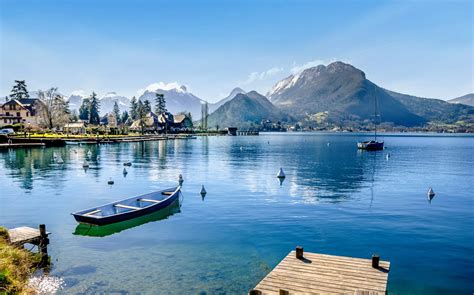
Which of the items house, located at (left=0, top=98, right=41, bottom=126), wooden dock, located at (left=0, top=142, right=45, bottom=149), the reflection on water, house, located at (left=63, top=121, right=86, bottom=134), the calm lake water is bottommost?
the calm lake water

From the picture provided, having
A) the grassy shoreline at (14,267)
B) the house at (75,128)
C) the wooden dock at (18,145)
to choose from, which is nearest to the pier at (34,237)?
the grassy shoreline at (14,267)

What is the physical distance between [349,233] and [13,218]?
1132 inches

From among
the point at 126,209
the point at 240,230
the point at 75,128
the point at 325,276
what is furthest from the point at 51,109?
the point at 325,276

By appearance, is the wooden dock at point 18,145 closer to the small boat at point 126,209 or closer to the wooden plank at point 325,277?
the small boat at point 126,209

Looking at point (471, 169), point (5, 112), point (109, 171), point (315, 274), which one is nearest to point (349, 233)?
point (315, 274)

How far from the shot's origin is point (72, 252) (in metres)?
22.8

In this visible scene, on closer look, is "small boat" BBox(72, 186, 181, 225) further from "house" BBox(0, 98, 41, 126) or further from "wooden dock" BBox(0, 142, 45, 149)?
"house" BBox(0, 98, 41, 126)

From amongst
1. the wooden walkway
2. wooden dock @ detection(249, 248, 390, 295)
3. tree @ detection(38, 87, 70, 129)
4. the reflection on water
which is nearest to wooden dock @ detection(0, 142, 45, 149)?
tree @ detection(38, 87, 70, 129)

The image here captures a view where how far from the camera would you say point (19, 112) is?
167m

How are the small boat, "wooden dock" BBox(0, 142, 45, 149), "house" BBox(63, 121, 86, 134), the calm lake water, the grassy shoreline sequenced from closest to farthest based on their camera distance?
1. the grassy shoreline
2. the calm lake water
3. the small boat
4. "wooden dock" BBox(0, 142, 45, 149)
5. "house" BBox(63, 121, 86, 134)

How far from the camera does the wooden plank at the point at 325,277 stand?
567 inches

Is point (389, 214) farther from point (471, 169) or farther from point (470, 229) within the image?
point (471, 169)

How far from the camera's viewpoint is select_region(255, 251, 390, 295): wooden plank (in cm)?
1440

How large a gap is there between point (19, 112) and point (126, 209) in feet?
549
